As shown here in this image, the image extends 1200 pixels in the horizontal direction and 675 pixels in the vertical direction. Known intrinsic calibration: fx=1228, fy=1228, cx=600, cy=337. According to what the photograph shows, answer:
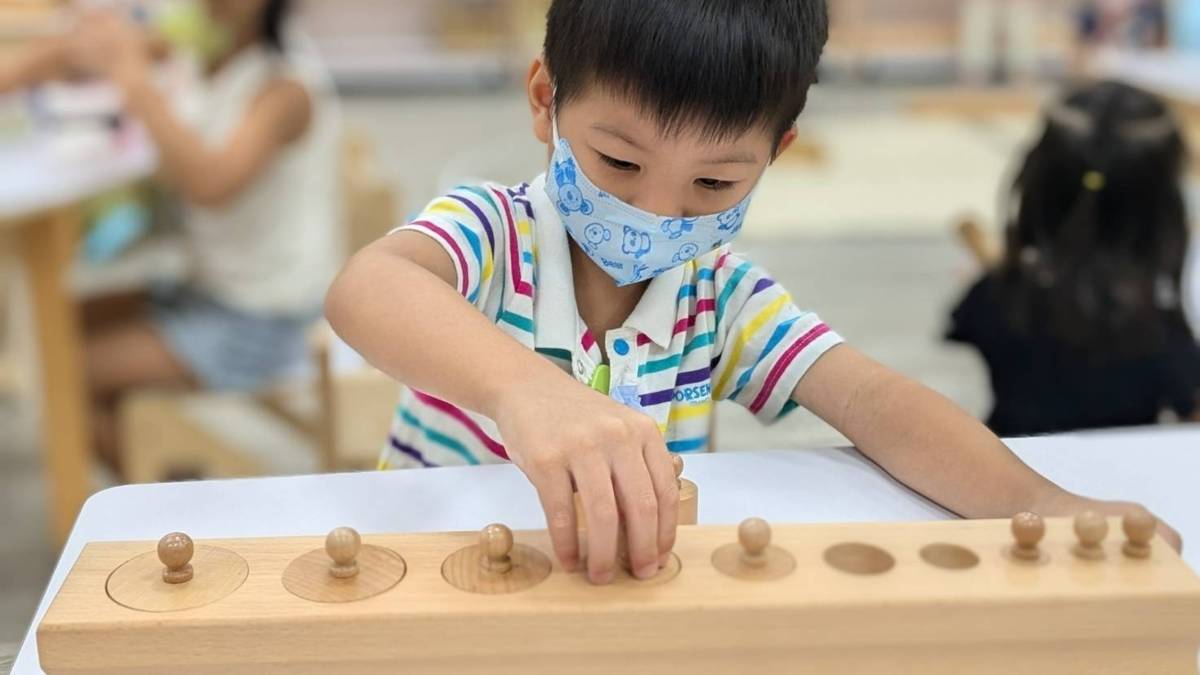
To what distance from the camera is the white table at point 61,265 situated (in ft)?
5.26

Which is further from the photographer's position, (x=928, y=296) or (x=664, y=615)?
(x=928, y=296)

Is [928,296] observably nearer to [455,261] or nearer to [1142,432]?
[1142,432]

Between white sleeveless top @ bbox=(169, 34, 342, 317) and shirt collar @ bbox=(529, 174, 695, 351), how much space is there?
101 centimetres

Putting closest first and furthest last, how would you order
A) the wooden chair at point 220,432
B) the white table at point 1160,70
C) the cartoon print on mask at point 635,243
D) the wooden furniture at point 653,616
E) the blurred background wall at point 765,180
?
the wooden furniture at point 653,616, the cartoon print on mask at point 635,243, the blurred background wall at point 765,180, the wooden chair at point 220,432, the white table at point 1160,70

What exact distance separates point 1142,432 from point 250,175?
3.95ft

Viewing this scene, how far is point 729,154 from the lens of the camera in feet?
2.01

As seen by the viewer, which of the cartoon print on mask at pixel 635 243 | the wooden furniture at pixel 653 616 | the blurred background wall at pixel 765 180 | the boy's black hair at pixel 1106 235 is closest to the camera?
the wooden furniture at pixel 653 616

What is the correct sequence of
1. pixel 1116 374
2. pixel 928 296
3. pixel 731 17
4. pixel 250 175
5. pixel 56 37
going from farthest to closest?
pixel 928 296 → pixel 56 37 → pixel 250 175 → pixel 1116 374 → pixel 731 17

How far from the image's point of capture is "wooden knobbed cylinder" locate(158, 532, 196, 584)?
46cm

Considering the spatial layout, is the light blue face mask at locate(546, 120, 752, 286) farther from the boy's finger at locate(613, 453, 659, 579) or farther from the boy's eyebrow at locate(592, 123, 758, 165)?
the boy's finger at locate(613, 453, 659, 579)

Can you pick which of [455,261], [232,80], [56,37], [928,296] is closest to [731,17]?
[455,261]

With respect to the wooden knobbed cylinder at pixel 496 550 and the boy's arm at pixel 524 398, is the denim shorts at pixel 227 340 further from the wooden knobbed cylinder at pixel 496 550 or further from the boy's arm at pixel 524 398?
the wooden knobbed cylinder at pixel 496 550

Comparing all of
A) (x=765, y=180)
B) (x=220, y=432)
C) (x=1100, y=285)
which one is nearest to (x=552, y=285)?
(x=1100, y=285)

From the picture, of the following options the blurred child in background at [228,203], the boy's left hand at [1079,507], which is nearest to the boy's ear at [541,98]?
the boy's left hand at [1079,507]
